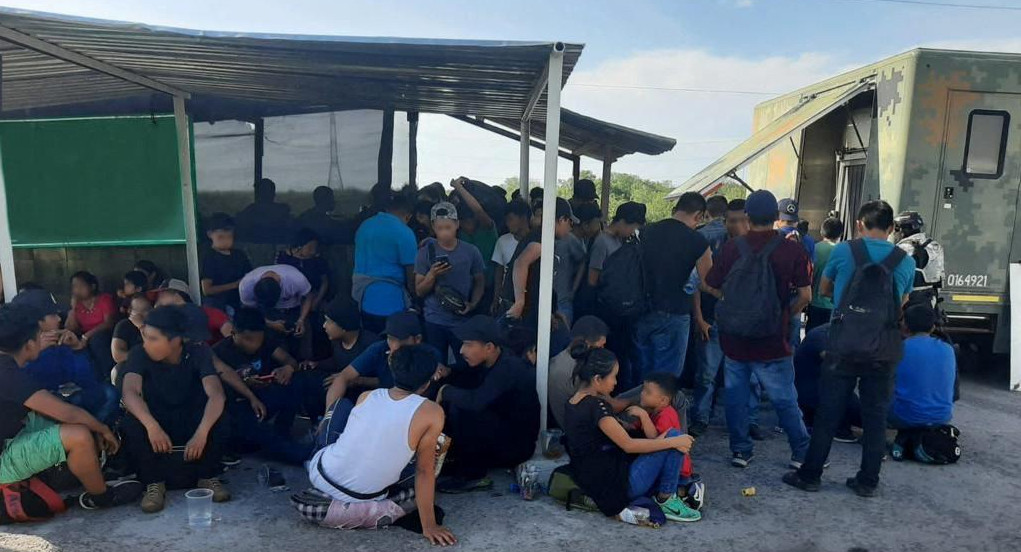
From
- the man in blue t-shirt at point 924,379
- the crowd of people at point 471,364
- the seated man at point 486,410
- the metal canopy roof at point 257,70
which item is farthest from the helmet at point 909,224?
the seated man at point 486,410

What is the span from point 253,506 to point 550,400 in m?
1.86

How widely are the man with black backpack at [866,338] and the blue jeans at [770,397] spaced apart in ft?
0.74

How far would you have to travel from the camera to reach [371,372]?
4.08m

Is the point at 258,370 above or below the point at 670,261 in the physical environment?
below

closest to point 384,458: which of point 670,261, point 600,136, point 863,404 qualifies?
point 670,261

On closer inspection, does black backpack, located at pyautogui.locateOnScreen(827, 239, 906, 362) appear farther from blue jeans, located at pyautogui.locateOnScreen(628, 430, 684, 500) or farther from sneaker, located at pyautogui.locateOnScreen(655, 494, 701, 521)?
sneaker, located at pyautogui.locateOnScreen(655, 494, 701, 521)

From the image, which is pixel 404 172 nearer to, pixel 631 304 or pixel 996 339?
pixel 631 304

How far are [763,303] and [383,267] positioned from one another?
2642 mm

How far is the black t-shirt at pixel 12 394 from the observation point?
315cm

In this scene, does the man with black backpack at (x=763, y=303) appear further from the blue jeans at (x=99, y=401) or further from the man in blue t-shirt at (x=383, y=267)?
the blue jeans at (x=99, y=401)

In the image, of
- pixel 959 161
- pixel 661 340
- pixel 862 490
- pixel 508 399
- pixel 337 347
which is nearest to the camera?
pixel 862 490

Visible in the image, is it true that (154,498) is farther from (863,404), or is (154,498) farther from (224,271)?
(863,404)

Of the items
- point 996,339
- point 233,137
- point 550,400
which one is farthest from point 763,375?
point 233,137

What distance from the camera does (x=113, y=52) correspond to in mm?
4117
